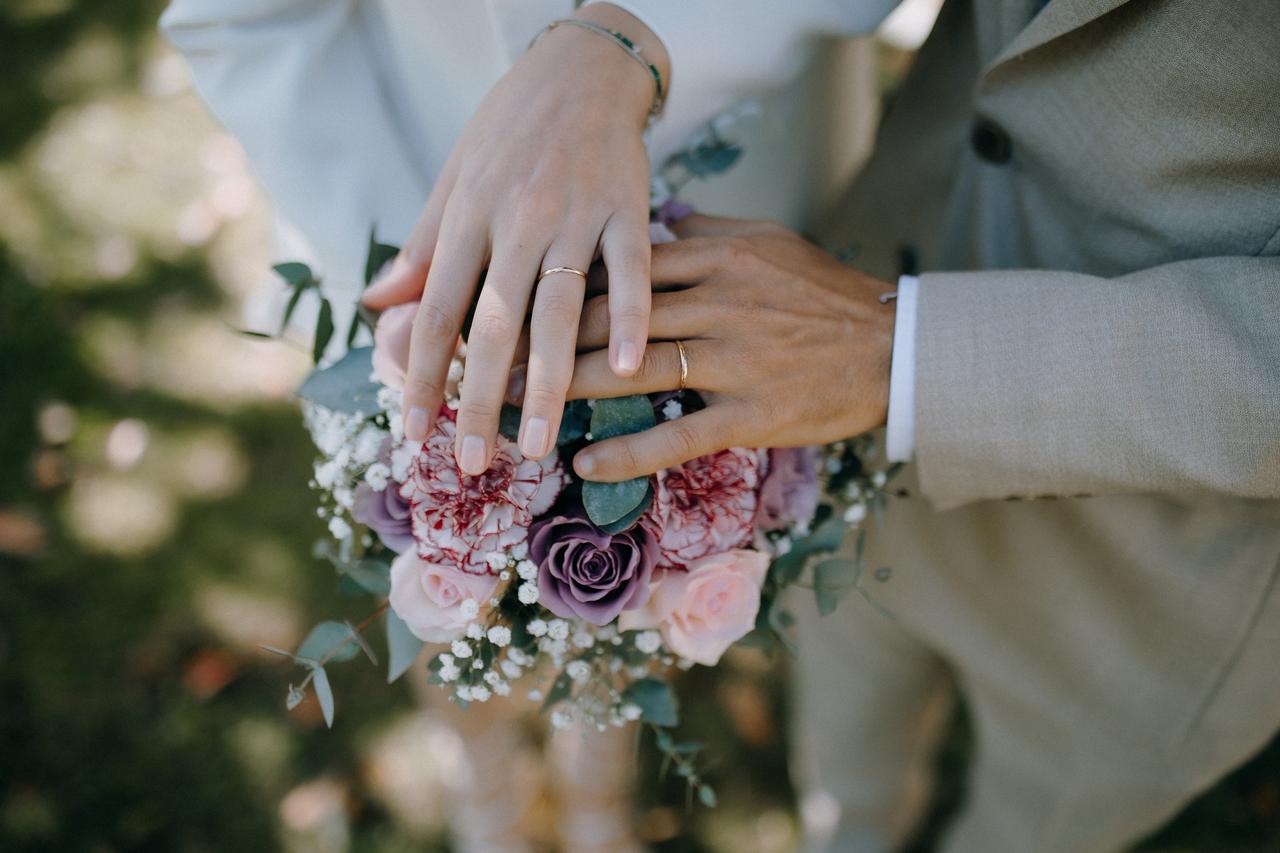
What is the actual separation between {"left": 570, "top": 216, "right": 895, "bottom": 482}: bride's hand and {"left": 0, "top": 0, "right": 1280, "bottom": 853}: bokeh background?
1.80 m

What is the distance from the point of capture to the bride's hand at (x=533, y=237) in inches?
43.6

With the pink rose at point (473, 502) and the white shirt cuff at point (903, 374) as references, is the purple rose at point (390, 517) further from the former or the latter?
the white shirt cuff at point (903, 374)

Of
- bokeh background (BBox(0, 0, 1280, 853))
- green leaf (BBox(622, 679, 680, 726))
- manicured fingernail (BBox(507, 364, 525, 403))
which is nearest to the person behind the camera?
manicured fingernail (BBox(507, 364, 525, 403))

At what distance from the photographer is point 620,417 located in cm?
116

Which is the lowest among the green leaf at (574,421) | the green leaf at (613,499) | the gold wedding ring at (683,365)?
the green leaf at (613,499)

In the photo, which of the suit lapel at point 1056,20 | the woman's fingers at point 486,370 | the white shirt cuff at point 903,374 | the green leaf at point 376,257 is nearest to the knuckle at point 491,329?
the woman's fingers at point 486,370

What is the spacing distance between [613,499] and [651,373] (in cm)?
17

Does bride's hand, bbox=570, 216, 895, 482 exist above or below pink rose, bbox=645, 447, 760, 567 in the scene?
above

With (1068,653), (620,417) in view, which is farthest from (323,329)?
(1068,653)

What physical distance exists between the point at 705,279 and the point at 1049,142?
25.0 inches

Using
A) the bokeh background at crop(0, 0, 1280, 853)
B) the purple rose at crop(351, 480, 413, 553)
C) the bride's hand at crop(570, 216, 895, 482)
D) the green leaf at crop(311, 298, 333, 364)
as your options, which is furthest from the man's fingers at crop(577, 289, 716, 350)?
the bokeh background at crop(0, 0, 1280, 853)

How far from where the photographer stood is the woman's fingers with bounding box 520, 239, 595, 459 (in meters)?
1.09

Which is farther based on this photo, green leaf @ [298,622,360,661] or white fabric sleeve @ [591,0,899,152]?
white fabric sleeve @ [591,0,899,152]

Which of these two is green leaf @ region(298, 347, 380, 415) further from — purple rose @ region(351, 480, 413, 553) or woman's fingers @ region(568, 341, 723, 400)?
woman's fingers @ region(568, 341, 723, 400)
